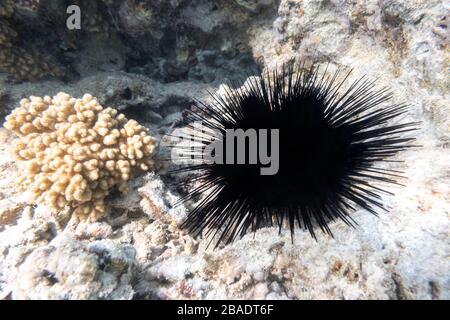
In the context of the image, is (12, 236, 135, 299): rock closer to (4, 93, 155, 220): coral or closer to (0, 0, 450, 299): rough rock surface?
(0, 0, 450, 299): rough rock surface

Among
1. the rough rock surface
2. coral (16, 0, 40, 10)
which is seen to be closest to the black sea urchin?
the rough rock surface

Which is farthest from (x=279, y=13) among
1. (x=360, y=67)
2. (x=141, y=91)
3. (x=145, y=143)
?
(x=145, y=143)

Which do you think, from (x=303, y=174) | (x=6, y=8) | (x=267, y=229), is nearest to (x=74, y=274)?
(x=267, y=229)

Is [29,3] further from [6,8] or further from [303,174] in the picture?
[303,174]

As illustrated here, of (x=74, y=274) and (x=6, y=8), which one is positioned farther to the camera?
(x=6, y=8)

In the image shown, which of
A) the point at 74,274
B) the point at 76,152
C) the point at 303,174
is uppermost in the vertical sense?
the point at 76,152

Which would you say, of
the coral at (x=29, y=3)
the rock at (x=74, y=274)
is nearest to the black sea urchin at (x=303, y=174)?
the rock at (x=74, y=274)
